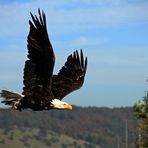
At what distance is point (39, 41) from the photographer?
16.5m

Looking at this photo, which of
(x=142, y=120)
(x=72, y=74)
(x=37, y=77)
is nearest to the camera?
(x=37, y=77)

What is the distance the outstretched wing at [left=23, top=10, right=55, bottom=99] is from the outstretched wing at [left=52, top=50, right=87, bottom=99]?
244cm

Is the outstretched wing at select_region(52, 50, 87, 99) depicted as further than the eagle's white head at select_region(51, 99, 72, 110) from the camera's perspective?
Yes

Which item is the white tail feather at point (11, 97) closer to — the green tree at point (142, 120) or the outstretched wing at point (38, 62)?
the outstretched wing at point (38, 62)

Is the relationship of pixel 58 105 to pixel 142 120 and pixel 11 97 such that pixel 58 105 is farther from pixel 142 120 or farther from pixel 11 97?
pixel 142 120

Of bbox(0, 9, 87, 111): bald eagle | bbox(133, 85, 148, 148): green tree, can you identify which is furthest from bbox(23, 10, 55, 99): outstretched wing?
bbox(133, 85, 148, 148): green tree

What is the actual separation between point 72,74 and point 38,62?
13.1ft

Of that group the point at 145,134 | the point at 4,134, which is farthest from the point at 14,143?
the point at 145,134

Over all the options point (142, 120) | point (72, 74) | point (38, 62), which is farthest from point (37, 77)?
point (142, 120)

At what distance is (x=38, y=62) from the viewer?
16.7m

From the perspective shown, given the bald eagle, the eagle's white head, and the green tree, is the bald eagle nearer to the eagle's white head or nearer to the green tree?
the eagle's white head

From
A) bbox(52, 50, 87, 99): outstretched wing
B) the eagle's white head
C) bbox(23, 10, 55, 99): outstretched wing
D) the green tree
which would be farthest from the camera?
the green tree

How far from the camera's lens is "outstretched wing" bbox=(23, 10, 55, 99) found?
53.5 ft

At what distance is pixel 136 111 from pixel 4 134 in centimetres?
12024
